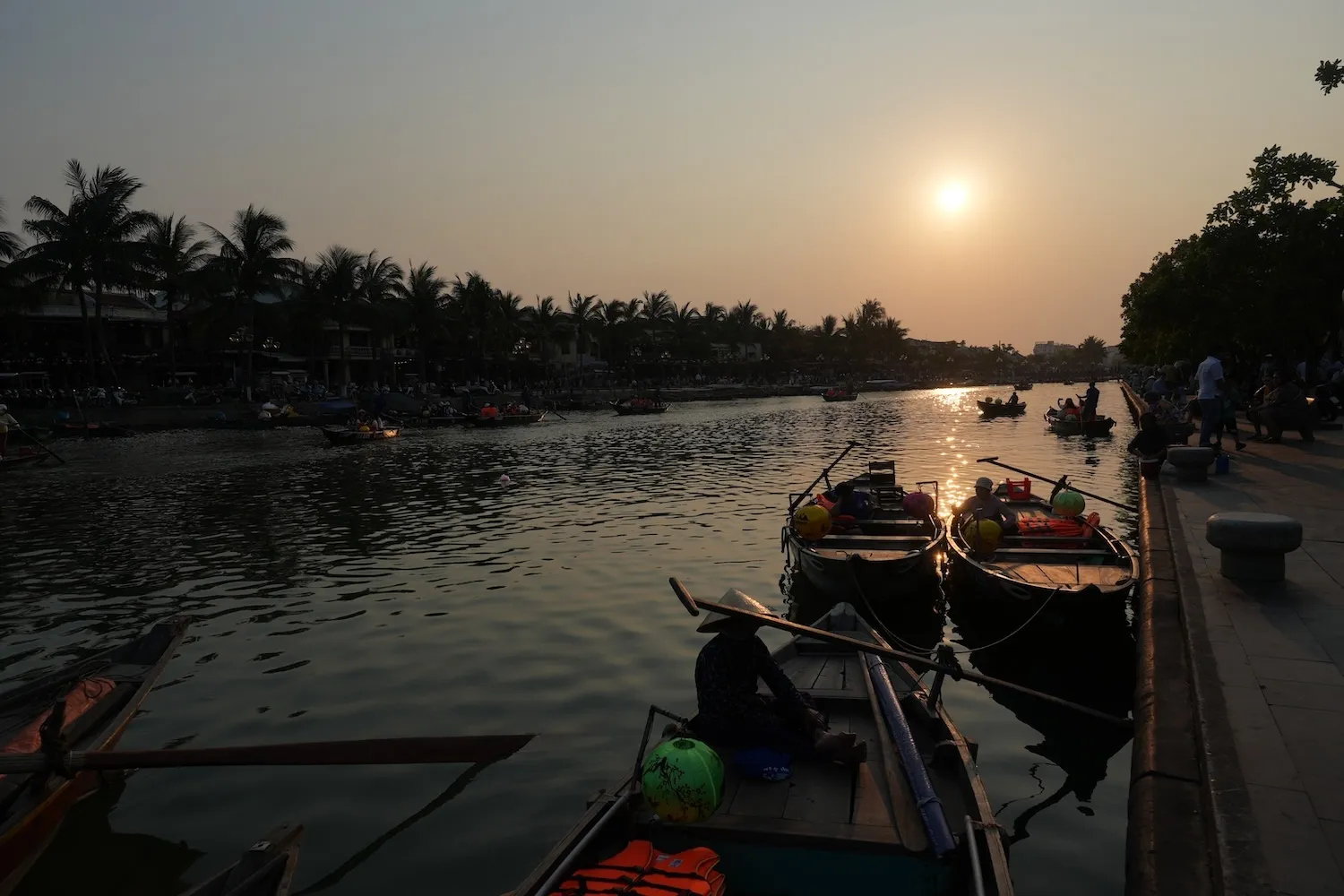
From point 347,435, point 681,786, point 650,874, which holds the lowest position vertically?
point 347,435

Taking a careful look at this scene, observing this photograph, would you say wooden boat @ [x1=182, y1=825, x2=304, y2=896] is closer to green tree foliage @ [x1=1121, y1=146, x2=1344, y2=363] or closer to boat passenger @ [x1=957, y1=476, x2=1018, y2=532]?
boat passenger @ [x1=957, y1=476, x2=1018, y2=532]

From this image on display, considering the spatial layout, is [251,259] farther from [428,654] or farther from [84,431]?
[428,654]

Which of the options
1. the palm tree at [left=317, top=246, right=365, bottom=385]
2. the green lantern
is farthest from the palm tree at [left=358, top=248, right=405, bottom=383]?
the green lantern

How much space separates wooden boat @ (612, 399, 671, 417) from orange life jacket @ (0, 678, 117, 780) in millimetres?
64191

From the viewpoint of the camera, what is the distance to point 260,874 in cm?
522

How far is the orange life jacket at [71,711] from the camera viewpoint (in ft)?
24.0

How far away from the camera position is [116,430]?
50719mm

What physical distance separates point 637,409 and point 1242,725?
222 ft

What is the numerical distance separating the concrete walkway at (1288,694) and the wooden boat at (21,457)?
40456 millimetres

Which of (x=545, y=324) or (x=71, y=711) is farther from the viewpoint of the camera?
(x=545, y=324)

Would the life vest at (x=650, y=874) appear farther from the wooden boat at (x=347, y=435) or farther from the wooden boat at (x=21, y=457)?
the wooden boat at (x=347, y=435)

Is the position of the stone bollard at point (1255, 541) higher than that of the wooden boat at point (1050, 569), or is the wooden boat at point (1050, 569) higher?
the stone bollard at point (1255, 541)

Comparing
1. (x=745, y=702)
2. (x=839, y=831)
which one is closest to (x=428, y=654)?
(x=745, y=702)

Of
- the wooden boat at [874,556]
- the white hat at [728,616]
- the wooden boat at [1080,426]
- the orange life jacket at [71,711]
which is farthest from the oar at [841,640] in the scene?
the wooden boat at [1080,426]
